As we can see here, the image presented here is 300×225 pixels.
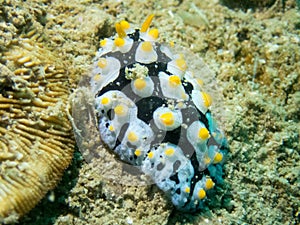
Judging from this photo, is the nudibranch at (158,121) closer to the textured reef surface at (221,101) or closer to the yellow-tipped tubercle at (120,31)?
the yellow-tipped tubercle at (120,31)

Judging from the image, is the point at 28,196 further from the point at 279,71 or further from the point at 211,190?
the point at 279,71

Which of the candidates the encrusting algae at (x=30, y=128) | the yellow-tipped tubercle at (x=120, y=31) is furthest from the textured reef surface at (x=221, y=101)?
the yellow-tipped tubercle at (x=120, y=31)

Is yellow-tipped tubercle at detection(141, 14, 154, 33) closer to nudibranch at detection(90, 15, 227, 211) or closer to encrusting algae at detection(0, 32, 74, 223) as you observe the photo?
nudibranch at detection(90, 15, 227, 211)

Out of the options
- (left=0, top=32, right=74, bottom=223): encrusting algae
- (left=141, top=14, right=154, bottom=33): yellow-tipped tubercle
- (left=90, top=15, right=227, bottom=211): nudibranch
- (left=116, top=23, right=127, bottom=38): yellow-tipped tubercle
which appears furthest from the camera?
(left=141, top=14, right=154, bottom=33): yellow-tipped tubercle

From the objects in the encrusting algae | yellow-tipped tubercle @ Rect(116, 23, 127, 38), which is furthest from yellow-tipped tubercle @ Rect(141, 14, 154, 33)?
the encrusting algae

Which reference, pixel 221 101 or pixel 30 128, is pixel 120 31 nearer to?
pixel 30 128

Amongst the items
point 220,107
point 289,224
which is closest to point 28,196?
point 220,107
